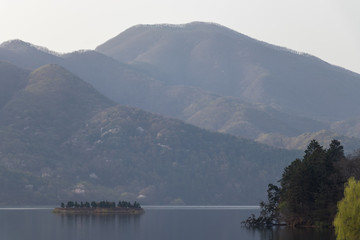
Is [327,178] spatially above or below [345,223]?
above

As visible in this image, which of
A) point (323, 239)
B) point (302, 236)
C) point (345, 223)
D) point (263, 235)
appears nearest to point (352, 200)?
point (345, 223)

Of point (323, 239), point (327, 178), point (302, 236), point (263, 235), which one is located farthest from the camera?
point (327, 178)

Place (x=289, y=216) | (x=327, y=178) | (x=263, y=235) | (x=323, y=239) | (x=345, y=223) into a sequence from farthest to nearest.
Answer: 1. (x=289, y=216)
2. (x=327, y=178)
3. (x=263, y=235)
4. (x=323, y=239)
5. (x=345, y=223)

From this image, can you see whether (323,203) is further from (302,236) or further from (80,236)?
(80,236)

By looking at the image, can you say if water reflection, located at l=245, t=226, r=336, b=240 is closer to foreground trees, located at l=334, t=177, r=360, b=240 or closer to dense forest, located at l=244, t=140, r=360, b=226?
dense forest, located at l=244, t=140, r=360, b=226

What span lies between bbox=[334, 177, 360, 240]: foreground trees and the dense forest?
1848 inches

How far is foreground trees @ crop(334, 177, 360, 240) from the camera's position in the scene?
12375 centimetres

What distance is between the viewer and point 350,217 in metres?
124

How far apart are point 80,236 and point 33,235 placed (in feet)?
36.8

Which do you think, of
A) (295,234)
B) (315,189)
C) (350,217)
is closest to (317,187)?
(315,189)

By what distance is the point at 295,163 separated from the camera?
654 feet

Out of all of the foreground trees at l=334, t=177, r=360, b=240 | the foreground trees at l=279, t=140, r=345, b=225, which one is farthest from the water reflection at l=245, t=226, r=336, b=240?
the foreground trees at l=334, t=177, r=360, b=240

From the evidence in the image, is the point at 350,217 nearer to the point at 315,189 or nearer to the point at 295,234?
the point at 295,234

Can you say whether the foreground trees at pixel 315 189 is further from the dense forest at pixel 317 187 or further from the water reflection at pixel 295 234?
the water reflection at pixel 295 234
